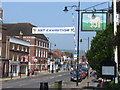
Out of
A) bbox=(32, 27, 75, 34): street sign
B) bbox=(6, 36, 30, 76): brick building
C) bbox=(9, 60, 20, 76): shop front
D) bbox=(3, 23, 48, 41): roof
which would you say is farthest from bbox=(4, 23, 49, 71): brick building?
bbox=(32, 27, 75, 34): street sign

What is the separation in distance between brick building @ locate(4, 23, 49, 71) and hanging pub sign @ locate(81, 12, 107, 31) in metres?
Answer: 54.9

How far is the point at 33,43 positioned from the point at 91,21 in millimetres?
60532

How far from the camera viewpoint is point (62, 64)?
121 metres

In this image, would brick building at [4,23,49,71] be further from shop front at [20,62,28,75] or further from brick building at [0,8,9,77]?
brick building at [0,8,9,77]

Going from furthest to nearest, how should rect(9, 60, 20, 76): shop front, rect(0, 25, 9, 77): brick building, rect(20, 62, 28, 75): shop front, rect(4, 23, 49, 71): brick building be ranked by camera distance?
1. rect(4, 23, 49, 71): brick building
2. rect(20, 62, 28, 75): shop front
3. rect(9, 60, 20, 76): shop front
4. rect(0, 25, 9, 77): brick building

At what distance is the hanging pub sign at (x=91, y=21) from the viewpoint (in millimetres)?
15422

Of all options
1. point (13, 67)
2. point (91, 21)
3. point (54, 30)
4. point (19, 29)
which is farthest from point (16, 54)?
point (54, 30)

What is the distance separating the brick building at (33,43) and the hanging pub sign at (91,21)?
54931mm

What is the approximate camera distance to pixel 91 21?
50.1 feet

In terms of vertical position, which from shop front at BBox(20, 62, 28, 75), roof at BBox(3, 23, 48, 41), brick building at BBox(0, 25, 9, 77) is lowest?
shop front at BBox(20, 62, 28, 75)

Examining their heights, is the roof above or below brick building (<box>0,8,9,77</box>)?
above

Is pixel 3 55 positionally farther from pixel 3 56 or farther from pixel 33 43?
pixel 33 43

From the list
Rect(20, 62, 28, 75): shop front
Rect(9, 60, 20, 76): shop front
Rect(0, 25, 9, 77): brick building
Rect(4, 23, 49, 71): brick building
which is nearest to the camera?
Rect(0, 25, 9, 77): brick building

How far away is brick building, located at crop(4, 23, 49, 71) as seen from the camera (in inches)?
2916
